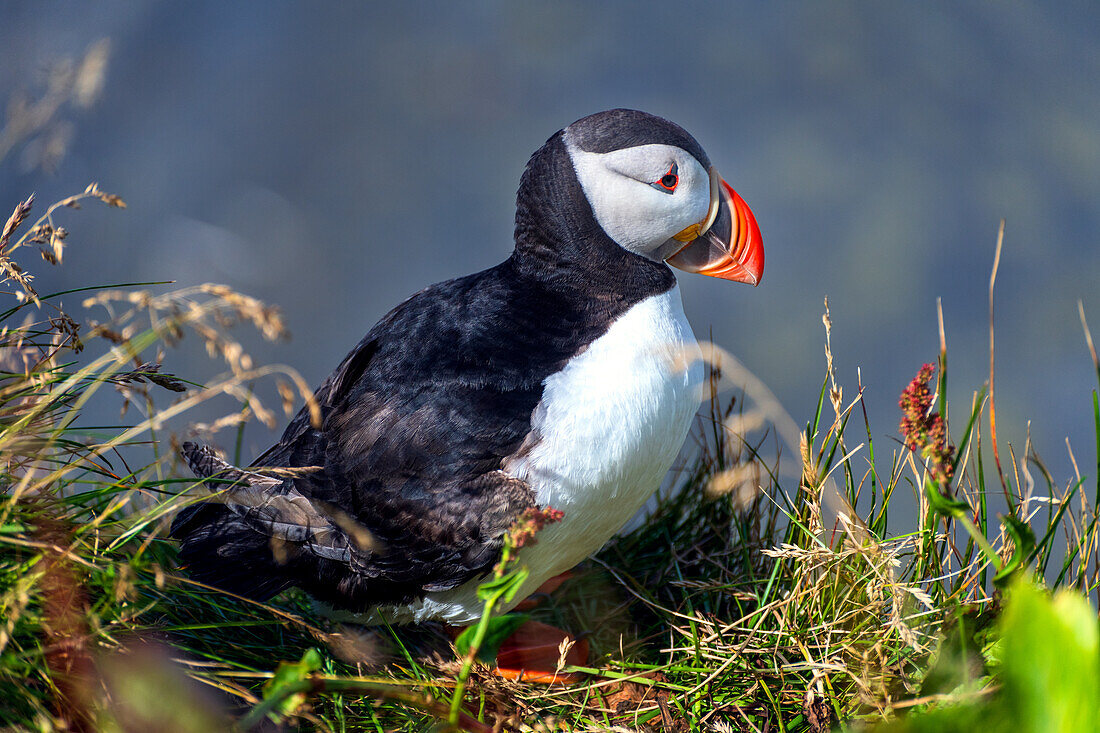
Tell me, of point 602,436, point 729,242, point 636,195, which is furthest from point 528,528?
point 729,242

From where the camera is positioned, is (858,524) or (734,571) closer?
(858,524)

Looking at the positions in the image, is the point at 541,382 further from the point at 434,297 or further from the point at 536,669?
the point at 536,669

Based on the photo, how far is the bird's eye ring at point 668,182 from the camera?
6.02 ft

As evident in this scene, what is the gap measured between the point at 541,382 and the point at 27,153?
100 centimetres

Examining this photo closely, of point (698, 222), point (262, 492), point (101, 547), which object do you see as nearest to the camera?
point (101, 547)

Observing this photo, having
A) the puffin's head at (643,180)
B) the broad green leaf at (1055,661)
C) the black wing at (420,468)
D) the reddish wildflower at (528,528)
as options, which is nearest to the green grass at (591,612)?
the broad green leaf at (1055,661)

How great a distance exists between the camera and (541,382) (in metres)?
1.74

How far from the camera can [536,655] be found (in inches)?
77.7

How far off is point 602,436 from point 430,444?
12.6 inches

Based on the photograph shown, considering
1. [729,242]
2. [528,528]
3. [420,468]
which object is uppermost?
[729,242]

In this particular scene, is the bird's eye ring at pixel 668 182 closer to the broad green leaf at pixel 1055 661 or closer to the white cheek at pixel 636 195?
the white cheek at pixel 636 195

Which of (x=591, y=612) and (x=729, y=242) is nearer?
(x=729, y=242)

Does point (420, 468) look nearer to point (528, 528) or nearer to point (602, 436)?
point (602, 436)

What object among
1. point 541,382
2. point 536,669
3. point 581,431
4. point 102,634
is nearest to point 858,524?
point 581,431
